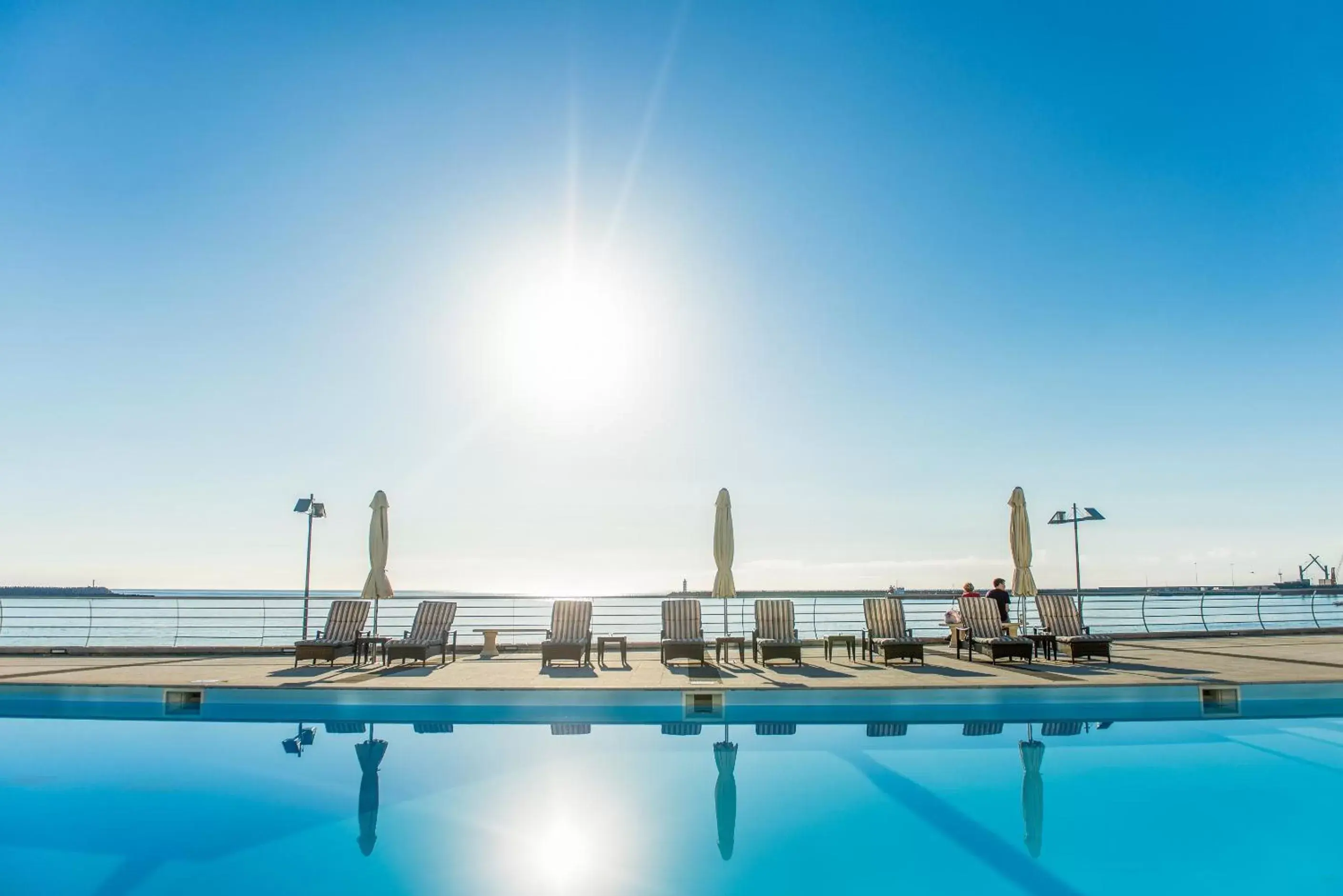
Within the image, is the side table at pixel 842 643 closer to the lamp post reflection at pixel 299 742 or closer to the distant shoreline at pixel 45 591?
A: the lamp post reflection at pixel 299 742

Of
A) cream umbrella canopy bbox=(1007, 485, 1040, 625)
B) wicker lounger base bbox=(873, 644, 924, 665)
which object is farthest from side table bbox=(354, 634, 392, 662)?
cream umbrella canopy bbox=(1007, 485, 1040, 625)

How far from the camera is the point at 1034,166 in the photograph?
1066 centimetres

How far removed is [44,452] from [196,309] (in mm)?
6371

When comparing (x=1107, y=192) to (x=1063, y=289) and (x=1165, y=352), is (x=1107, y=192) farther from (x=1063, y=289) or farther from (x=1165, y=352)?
(x=1165, y=352)

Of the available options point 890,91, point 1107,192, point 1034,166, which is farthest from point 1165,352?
point 890,91

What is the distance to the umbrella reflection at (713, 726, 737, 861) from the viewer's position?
474 cm

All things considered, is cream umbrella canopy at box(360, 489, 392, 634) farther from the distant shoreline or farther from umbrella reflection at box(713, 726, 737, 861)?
the distant shoreline

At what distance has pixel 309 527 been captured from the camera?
11836 mm

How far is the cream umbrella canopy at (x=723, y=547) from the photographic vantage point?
1111cm

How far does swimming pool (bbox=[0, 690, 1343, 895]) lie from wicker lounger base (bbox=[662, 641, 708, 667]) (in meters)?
2.28

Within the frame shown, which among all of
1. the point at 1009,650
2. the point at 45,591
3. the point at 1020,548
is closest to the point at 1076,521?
the point at 1020,548

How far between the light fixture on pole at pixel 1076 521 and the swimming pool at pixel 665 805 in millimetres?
4905

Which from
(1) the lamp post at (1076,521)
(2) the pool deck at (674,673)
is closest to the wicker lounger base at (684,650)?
(2) the pool deck at (674,673)

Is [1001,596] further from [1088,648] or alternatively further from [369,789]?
[369,789]
